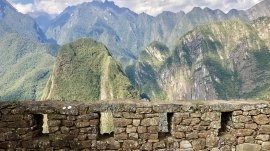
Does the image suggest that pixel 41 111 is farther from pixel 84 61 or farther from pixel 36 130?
pixel 84 61

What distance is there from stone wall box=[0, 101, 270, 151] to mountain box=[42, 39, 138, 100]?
135 m

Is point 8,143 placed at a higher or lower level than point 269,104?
lower

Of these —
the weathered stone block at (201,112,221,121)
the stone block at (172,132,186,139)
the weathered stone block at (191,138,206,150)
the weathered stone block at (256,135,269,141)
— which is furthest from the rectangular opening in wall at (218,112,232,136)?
the stone block at (172,132,186,139)

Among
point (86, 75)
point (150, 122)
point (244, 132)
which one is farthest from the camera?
point (86, 75)

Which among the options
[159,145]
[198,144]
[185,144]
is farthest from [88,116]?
[198,144]

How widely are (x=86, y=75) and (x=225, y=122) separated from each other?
16432 cm

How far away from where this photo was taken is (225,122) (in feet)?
33.3

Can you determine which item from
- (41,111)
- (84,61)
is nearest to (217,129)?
(41,111)

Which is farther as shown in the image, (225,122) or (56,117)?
(225,122)

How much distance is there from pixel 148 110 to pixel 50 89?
539ft

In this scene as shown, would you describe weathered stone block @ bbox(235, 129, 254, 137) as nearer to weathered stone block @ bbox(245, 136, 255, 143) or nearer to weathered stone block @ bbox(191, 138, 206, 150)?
weathered stone block @ bbox(245, 136, 255, 143)

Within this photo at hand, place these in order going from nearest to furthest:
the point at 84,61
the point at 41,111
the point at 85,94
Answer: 1. the point at 41,111
2. the point at 85,94
3. the point at 84,61

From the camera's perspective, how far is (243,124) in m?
9.85

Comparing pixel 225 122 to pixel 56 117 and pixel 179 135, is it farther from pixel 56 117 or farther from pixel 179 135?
pixel 56 117
